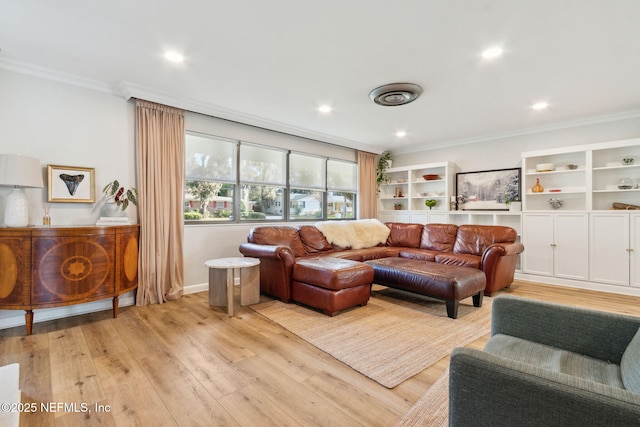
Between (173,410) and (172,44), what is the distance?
271cm

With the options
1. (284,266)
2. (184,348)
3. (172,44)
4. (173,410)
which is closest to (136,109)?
(172,44)

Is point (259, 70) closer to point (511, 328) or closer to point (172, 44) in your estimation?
point (172, 44)

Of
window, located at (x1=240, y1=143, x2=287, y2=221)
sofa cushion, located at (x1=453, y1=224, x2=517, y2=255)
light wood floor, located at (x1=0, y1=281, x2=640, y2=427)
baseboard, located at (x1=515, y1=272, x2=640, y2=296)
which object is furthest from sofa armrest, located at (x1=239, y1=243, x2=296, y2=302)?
baseboard, located at (x1=515, y1=272, x2=640, y2=296)

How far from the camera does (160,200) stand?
144 inches

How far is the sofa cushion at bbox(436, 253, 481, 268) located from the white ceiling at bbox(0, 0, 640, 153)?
6.66 ft

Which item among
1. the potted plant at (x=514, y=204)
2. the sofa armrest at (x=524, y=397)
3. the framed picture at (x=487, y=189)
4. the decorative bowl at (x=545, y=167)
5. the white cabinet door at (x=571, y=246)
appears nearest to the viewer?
the sofa armrest at (x=524, y=397)

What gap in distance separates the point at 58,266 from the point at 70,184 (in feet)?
3.14

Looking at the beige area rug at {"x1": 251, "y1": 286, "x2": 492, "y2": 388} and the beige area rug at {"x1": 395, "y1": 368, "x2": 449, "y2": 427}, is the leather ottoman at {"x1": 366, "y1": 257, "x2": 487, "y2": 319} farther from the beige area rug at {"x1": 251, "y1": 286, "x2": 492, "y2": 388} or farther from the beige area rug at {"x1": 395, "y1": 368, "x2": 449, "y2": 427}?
the beige area rug at {"x1": 395, "y1": 368, "x2": 449, "y2": 427}

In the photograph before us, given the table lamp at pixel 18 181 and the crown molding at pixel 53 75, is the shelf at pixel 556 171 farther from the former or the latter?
the table lamp at pixel 18 181

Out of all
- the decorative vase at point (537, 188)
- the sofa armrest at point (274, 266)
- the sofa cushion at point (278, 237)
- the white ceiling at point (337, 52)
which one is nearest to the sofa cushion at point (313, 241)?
the sofa cushion at point (278, 237)

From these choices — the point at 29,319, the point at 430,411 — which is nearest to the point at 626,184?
the point at 430,411

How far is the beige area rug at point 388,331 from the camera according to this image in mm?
2207

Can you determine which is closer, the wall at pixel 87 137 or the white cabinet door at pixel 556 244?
the wall at pixel 87 137

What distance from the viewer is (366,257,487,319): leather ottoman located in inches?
122
